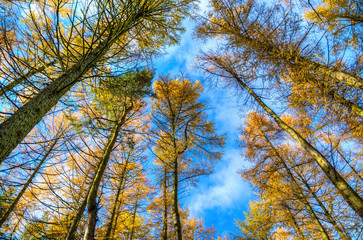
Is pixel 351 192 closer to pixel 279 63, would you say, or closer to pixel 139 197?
pixel 279 63

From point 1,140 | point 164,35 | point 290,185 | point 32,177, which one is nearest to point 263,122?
point 290,185

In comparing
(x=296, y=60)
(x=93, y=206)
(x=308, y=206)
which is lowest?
(x=93, y=206)

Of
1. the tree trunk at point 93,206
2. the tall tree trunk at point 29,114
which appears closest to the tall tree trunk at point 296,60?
the tall tree trunk at point 29,114

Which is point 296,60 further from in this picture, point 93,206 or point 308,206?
point 308,206

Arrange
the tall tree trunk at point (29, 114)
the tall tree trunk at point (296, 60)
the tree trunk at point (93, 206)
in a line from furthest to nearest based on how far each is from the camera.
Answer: the tall tree trunk at point (296, 60), the tree trunk at point (93, 206), the tall tree trunk at point (29, 114)

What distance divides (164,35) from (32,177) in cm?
741

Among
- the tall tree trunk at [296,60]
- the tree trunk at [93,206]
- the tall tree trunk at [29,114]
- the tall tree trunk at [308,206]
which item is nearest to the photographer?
the tall tree trunk at [29,114]

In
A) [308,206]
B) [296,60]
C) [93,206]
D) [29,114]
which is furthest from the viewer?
[308,206]

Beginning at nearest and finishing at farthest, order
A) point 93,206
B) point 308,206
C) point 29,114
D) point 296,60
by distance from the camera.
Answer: point 29,114
point 93,206
point 296,60
point 308,206

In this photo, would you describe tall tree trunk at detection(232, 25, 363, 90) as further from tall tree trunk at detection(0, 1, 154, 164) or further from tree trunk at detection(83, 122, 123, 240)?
tree trunk at detection(83, 122, 123, 240)

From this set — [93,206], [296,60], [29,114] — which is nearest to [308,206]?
[296,60]

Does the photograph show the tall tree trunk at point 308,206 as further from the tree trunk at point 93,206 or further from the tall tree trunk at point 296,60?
the tree trunk at point 93,206

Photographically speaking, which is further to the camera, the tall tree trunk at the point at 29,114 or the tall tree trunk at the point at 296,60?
the tall tree trunk at the point at 296,60

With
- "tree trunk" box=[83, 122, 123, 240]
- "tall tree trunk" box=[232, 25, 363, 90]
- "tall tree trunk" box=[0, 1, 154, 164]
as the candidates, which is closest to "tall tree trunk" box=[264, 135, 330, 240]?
"tall tree trunk" box=[232, 25, 363, 90]
